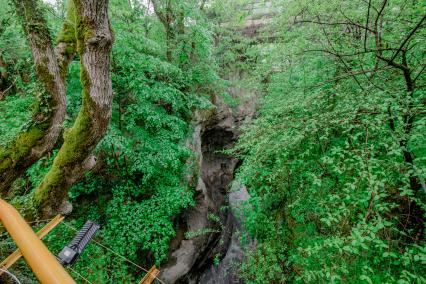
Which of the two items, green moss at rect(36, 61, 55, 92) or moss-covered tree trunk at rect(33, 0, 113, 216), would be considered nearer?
moss-covered tree trunk at rect(33, 0, 113, 216)

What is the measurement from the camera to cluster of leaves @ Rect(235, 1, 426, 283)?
96.7 inches

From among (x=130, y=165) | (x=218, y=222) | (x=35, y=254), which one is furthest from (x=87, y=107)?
(x=218, y=222)

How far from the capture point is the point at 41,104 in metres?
2.90

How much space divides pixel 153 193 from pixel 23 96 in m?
3.52

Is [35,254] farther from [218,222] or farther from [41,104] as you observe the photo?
[218,222]

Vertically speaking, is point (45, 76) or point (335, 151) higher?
point (45, 76)

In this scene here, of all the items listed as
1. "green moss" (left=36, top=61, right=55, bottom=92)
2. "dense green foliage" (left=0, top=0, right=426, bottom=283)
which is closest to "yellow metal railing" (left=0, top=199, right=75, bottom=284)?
"green moss" (left=36, top=61, right=55, bottom=92)

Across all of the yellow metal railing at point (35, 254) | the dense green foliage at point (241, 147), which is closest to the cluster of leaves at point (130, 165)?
the dense green foliage at point (241, 147)

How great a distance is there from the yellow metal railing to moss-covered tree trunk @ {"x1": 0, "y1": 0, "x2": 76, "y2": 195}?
2.41 m

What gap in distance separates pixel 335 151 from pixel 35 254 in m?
2.46

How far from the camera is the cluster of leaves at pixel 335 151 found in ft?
8.06

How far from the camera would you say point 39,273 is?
704mm

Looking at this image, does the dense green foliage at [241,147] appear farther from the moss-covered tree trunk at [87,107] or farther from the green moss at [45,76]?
the moss-covered tree trunk at [87,107]

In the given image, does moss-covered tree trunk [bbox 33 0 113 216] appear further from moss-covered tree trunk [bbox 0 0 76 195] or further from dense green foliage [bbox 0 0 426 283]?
dense green foliage [bbox 0 0 426 283]
